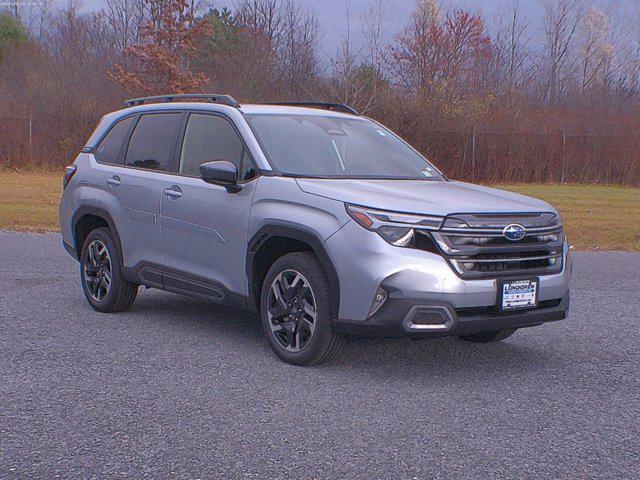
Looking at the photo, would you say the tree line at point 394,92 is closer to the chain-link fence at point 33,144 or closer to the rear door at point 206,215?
the chain-link fence at point 33,144

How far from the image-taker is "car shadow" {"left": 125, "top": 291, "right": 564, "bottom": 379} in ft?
19.4

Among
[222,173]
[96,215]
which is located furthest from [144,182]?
[222,173]

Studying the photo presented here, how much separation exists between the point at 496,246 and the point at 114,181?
3.49 metres

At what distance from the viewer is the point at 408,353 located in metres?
6.36

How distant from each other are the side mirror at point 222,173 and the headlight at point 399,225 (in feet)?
3.99

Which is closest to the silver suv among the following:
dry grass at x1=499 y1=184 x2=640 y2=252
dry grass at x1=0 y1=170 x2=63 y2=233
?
dry grass at x1=0 y1=170 x2=63 y2=233

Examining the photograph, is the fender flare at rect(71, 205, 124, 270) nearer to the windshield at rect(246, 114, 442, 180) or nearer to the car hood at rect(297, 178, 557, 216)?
the windshield at rect(246, 114, 442, 180)

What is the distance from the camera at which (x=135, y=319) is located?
756cm

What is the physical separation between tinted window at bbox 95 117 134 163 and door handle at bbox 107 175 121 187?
0.25 metres

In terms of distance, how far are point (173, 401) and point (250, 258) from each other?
4.38 feet

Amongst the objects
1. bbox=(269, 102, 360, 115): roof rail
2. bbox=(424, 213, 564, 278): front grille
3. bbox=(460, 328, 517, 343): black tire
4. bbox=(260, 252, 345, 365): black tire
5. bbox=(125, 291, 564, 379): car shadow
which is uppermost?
bbox=(269, 102, 360, 115): roof rail

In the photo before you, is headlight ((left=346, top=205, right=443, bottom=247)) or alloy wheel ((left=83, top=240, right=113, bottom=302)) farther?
alloy wheel ((left=83, top=240, right=113, bottom=302))

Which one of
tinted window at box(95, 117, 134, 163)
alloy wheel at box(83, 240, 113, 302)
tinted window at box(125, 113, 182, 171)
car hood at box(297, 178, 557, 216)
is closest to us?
car hood at box(297, 178, 557, 216)

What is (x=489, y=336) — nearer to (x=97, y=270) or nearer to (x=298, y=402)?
(x=298, y=402)
